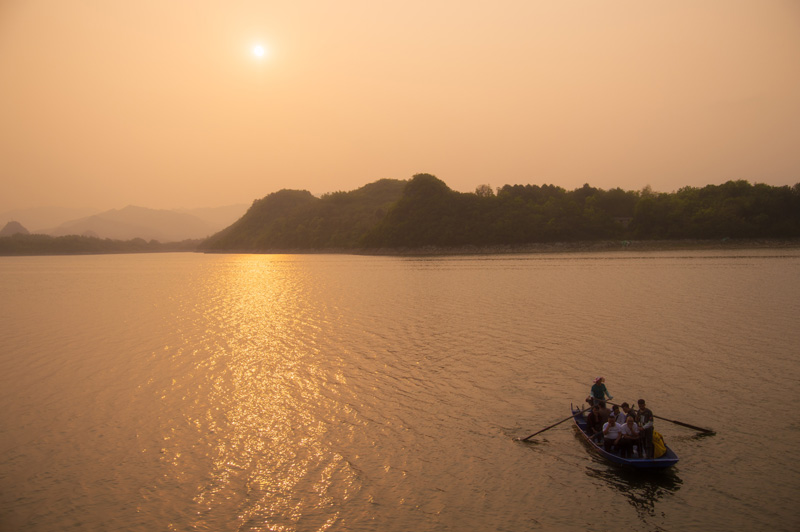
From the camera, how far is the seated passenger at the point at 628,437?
15.2 meters

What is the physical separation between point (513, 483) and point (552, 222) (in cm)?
16425

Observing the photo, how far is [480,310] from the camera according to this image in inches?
1816

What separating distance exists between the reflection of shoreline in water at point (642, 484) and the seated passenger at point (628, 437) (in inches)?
21.0

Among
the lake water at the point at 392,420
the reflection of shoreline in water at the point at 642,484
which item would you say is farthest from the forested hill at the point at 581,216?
the reflection of shoreline in water at the point at 642,484

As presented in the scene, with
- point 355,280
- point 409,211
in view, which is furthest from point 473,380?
point 409,211

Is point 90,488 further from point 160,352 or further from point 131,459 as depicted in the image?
point 160,352

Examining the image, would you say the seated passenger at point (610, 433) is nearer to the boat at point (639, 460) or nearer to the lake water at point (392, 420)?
the boat at point (639, 460)

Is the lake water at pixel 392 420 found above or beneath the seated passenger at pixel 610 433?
beneath

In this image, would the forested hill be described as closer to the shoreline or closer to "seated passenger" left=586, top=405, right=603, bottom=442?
the shoreline

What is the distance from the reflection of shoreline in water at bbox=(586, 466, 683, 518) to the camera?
1335cm

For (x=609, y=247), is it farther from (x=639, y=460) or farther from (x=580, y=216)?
(x=639, y=460)

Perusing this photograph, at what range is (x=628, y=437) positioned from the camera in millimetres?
15281

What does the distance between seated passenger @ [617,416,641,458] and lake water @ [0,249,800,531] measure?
2.76 ft

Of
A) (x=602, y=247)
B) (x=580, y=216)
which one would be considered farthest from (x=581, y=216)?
(x=602, y=247)
